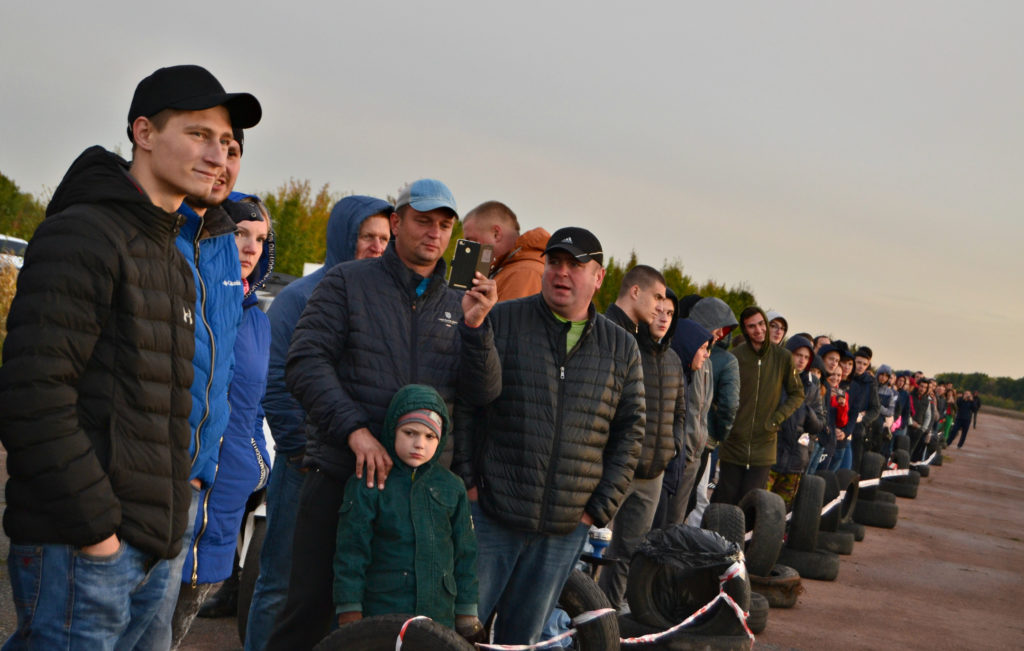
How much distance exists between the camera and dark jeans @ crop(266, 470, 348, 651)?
3.94 metres

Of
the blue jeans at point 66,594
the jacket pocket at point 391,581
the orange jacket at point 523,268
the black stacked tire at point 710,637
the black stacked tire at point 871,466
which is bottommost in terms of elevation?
the black stacked tire at point 710,637

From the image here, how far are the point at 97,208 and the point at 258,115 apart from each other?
53cm

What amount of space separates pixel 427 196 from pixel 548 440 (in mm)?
1212

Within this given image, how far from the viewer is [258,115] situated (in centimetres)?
279

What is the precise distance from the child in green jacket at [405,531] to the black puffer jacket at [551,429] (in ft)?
1.88

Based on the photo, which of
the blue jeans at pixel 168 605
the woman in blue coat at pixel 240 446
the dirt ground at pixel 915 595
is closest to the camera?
the blue jeans at pixel 168 605

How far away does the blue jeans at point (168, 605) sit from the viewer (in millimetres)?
2752

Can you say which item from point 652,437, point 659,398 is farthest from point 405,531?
point 659,398

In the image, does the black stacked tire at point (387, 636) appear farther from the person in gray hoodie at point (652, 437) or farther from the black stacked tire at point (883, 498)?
the black stacked tire at point (883, 498)

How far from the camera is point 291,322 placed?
475 cm

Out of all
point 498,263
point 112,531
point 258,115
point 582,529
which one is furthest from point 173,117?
point 498,263

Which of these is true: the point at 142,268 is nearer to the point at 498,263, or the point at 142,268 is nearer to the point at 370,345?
the point at 370,345

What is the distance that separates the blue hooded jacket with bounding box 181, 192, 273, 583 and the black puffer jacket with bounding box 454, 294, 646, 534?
A: 35.1 inches

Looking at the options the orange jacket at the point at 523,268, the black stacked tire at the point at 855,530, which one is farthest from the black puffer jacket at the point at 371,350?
the black stacked tire at the point at 855,530
